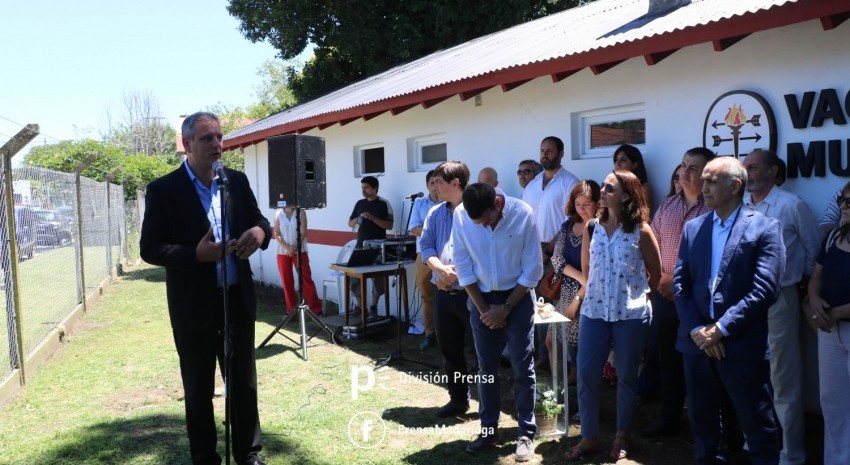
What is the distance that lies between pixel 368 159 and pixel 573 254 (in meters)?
5.97

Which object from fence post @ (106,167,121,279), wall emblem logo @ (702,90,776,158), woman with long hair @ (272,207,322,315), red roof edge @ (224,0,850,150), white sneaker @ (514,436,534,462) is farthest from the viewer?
fence post @ (106,167,121,279)

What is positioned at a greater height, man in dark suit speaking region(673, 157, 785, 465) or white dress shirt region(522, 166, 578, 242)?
white dress shirt region(522, 166, 578, 242)

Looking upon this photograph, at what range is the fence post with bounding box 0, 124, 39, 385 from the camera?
6.44 metres

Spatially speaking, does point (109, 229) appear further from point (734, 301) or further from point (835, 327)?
point (835, 327)

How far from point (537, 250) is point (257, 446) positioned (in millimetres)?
2205

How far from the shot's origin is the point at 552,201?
6.16 meters

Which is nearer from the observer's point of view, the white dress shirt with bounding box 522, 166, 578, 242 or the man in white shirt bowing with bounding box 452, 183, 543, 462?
the man in white shirt bowing with bounding box 452, 183, 543, 462

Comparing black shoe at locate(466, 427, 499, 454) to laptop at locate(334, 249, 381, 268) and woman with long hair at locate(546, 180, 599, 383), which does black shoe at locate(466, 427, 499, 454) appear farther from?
laptop at locate(334, 249, 381, 268)

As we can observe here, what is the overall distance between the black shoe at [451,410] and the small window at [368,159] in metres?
5.64

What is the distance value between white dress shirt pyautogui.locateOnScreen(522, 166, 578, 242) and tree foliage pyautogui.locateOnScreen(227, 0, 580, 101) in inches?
476

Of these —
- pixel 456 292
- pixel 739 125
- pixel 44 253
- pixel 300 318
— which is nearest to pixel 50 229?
pixel 44 253

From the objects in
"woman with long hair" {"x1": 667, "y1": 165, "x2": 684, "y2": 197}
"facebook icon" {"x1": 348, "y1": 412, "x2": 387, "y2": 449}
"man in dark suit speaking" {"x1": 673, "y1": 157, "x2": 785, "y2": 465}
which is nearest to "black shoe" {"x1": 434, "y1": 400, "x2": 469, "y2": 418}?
"facebook icon" {"x1": 348, "y1": 412, "x2": 387, "y2": 449}

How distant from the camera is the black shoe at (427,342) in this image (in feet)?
24.4

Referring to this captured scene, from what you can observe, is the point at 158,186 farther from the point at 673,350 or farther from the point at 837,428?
the point at 837,428
